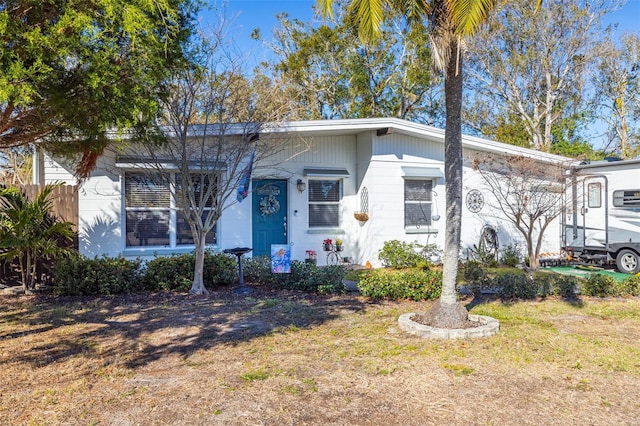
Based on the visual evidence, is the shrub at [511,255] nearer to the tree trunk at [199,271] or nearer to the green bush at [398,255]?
the green bush at [398,255]

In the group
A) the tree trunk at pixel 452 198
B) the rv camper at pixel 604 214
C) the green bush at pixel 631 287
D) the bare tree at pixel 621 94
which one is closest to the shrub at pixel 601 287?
the green bush at pixel 631 287

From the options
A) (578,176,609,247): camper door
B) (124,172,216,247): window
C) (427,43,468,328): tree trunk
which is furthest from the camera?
(578,176,609,247): camper door

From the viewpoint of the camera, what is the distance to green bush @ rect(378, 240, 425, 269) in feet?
37.5

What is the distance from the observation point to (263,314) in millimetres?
6957

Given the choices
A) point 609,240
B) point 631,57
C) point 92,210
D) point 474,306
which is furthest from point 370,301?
A: point 631,57

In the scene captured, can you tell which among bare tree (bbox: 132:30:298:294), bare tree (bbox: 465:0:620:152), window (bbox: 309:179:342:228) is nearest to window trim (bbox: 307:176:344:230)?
window (bbox: 309:179:342:228)

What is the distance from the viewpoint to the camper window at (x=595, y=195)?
38.2ft

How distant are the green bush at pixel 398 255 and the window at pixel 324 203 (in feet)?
4.76

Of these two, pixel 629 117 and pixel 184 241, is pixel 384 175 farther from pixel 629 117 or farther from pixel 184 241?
pixel 629 117

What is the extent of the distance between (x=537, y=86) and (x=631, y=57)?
495 cm

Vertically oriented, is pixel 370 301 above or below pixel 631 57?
below

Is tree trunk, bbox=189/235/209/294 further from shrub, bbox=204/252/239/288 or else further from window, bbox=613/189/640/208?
window, bbox=613/189/640/208

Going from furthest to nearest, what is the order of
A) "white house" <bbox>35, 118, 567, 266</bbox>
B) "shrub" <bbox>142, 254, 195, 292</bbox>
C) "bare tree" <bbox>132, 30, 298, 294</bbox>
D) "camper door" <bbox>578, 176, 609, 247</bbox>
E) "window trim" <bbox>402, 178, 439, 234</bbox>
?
1. "window trim" <bbox>402, 178, 439, 234</bbox>
2. "camper door" <bbox>578, 176, 609, 247</bbox>
3. "white house" <bbox>35, 118, 567, 266</bbox>
4. "shrub" <bbox>142, 254, 195, 292</bbox>
5. "bare tree" <bbox>132, 30, 298, 294</bbox>

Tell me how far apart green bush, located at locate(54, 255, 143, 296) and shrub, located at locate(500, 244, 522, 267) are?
8.97 m
